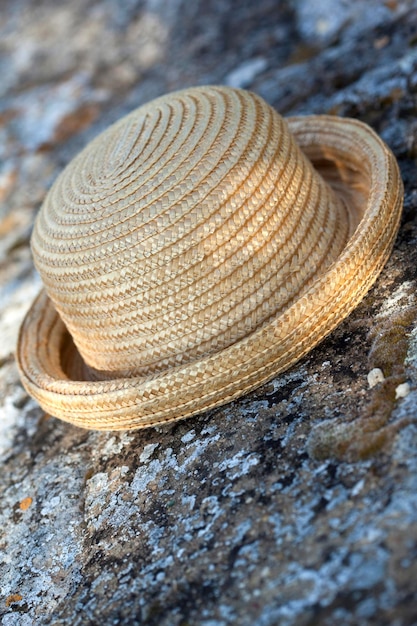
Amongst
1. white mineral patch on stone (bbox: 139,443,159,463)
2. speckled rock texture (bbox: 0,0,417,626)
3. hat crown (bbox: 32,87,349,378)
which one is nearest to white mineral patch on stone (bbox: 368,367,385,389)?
speckled rock texture (bbox: 0,0,417,626)

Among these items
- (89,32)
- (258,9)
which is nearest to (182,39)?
(258,9)

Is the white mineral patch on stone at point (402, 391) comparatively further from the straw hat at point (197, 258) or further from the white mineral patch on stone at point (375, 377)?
the straw hat at point (197, 258)

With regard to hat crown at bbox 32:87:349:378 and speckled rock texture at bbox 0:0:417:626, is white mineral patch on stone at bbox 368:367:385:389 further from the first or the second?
hat crown at bbox 32:87:349:378

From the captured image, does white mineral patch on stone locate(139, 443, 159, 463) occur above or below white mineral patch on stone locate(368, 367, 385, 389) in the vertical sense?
below

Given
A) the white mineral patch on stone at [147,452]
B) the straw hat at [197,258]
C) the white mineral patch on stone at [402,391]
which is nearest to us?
the white mineral patch on stone at [402,391]

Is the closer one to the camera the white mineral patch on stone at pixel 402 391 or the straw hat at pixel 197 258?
the white mineral patch on stone at pixel 402 391

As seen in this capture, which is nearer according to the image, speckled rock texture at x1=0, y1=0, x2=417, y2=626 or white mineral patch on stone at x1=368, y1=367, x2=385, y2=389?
speckled rock texture at x1=0, y1=0, x2=417, y2=626

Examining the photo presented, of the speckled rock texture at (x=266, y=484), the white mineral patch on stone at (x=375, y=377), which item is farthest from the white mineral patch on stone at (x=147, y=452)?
the white mineral patch on stone at (x=375, y=377)
